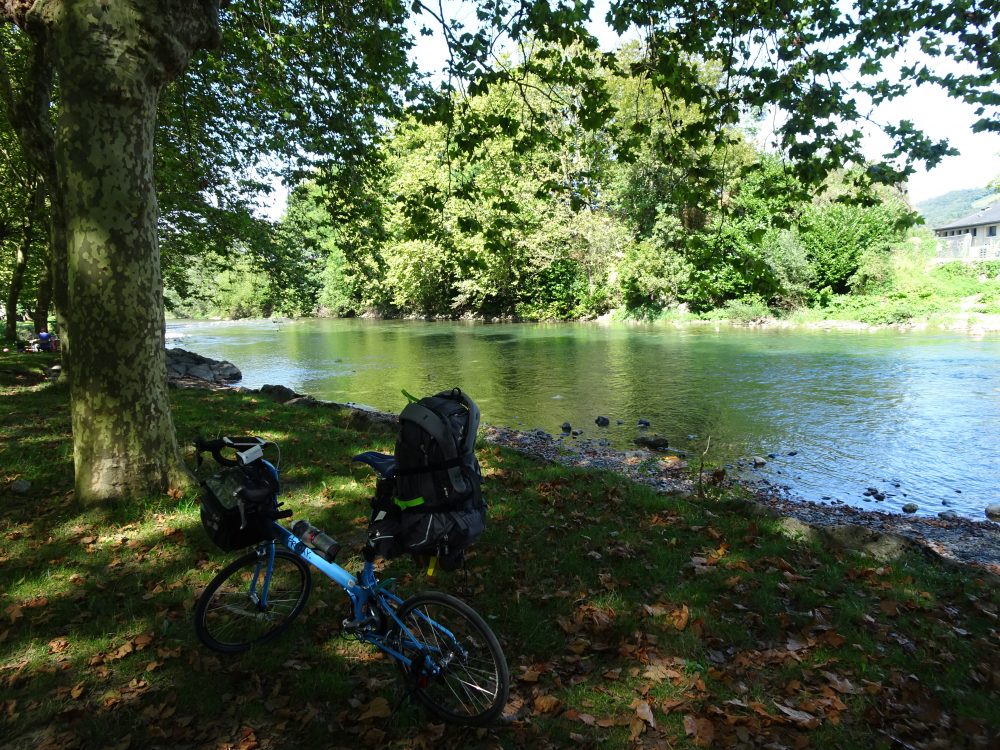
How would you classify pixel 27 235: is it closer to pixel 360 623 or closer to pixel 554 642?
pixel 360 623

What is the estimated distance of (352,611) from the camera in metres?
3.53

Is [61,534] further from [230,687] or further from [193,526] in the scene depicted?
[230,687]

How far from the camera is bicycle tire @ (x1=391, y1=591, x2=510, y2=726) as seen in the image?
308cm

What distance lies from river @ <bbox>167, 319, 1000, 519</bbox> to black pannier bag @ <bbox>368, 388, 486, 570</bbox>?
9.06 m

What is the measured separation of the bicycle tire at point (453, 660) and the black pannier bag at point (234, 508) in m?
1.06

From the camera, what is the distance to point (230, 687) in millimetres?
3518

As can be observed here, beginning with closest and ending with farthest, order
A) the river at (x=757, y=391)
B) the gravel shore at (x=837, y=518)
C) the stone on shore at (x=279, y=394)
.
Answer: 1. the gravel shore at (x=837, y=518)
2. the river at (x=757, y=391)
3. the stone on shore at (x=279, y=394)

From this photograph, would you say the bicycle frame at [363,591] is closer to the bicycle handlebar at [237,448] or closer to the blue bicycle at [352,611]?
the blue bicycle at [352,611]

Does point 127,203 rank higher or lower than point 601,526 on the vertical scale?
higher

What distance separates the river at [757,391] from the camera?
11.7 meters

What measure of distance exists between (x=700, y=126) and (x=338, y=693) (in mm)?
7231

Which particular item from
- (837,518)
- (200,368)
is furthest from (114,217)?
(200,368)

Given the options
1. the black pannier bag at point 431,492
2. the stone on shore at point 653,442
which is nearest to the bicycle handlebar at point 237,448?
the black pannier bag at point 431,492

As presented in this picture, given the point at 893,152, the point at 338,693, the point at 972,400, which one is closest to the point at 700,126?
the point at 893,152
